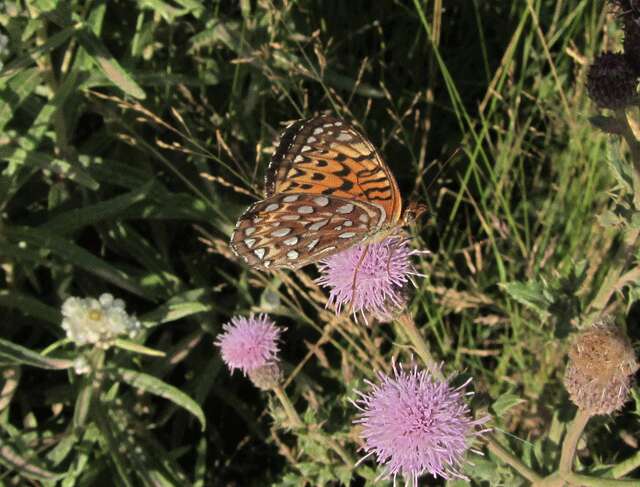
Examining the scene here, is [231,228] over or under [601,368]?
under

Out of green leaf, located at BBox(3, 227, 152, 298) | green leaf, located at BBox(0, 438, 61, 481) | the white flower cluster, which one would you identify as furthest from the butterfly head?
green leaf, located at BBox(0, 438, 61, 481)

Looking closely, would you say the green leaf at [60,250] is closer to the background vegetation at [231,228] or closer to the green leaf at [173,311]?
the background vegetation at [231,228]

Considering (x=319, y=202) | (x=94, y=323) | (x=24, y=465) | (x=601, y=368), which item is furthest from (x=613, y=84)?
(x=24, y=465)

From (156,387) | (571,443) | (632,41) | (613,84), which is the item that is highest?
(632,41)

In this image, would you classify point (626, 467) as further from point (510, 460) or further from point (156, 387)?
point (156, 387)

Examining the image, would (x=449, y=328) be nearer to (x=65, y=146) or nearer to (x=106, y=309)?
(x=106, y=309)

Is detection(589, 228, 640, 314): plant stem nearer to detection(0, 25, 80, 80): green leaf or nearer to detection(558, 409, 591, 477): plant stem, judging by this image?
detection(558, 409, 591, 477): plant stem
